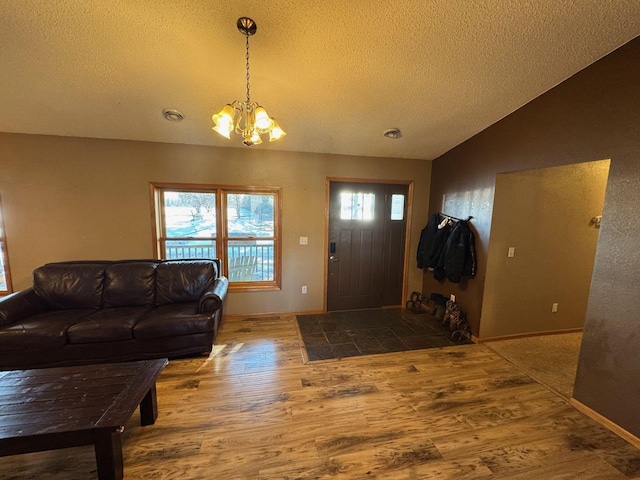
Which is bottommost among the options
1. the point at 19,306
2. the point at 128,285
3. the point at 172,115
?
the point at 19,306

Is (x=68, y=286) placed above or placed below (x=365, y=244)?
below

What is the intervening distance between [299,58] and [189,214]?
8.05 ft

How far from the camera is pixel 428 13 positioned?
1.60 meters

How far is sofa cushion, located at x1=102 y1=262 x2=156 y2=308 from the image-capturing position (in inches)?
110

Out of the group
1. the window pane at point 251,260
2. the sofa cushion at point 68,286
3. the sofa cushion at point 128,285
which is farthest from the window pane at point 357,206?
the sofa cushion at point 68,286

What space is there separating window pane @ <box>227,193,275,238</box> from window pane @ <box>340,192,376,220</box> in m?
1.06

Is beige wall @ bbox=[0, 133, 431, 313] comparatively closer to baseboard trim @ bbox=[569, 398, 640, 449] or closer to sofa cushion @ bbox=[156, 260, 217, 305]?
sofa cushion @ bbox=[156, 260, 217, 305]

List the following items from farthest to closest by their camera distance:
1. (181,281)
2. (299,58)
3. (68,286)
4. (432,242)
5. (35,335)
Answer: (432,242)
(181,281)
(68,286)
(35,335)
(299,58)

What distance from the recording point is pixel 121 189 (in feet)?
10.5

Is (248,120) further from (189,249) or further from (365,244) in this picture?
(365,244)

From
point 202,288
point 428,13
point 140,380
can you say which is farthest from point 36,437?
point 428,13

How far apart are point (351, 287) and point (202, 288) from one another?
7.04ft

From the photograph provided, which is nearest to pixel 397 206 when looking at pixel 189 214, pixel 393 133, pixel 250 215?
pixel 393 133

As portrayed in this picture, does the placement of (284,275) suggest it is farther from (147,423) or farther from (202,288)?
(147,423)
